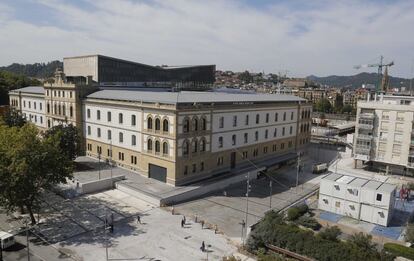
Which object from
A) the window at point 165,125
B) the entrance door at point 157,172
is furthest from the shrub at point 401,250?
the window at point 165,125

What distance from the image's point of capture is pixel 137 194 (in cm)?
4728

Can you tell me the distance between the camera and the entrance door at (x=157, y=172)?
51266 mm

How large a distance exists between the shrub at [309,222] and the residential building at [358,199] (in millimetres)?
6339

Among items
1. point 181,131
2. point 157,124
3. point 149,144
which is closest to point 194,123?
point 181,131

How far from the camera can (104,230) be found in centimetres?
3769

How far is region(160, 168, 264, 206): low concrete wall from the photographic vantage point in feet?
150

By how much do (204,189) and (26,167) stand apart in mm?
25061

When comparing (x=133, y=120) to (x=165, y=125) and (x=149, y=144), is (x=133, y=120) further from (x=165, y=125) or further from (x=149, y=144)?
(x=165, y=125)

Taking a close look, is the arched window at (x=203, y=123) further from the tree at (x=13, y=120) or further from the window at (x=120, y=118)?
the tree at (x=13, y=120)

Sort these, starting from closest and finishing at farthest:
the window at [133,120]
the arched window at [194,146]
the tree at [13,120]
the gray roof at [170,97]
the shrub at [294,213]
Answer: the shrub at [294,213]
the gray roof at [170,97]
the arched window at [194,146]
the window at [133,120]
the tree at [13,120]

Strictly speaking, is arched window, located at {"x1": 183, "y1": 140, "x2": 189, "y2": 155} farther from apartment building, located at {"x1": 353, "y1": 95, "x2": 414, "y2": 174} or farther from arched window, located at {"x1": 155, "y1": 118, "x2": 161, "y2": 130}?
apartment building, located at {"x1": 353, "y1": 95, "x2": 414, "y2": 174}

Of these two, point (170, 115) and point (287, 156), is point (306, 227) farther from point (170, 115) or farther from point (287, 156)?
point (287, 156)

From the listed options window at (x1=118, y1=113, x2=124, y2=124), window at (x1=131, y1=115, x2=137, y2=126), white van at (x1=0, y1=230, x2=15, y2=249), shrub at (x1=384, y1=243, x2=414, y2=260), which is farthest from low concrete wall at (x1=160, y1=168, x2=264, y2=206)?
shrub at (x1=384, y1=243, x2=414, y2=260)

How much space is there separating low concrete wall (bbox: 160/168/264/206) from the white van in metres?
17.5
